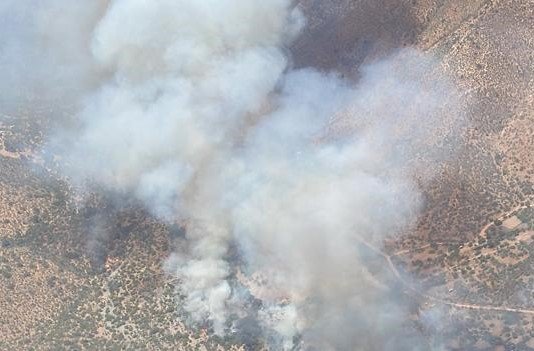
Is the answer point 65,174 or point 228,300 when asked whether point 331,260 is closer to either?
point 228,300

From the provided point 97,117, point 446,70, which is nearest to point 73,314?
point 97,117

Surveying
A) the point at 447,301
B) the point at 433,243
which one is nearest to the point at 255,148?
the point at 433,243

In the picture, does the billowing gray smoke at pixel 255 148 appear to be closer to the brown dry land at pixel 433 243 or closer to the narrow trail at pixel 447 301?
the narrow trail at pixel 447 301

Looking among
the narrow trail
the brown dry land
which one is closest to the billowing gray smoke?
the narrow trail

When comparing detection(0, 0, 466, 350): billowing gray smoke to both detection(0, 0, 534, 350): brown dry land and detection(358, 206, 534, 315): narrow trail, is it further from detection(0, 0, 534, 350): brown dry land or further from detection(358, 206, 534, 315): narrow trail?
detection(0, 0, 534, 350): brown dry land

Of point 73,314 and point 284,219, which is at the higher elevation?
point 284,219

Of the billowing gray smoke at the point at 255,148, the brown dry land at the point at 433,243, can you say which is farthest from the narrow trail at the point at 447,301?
the billowing gray smoke at the point at 255,148

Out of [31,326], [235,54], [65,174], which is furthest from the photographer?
[235,54]
